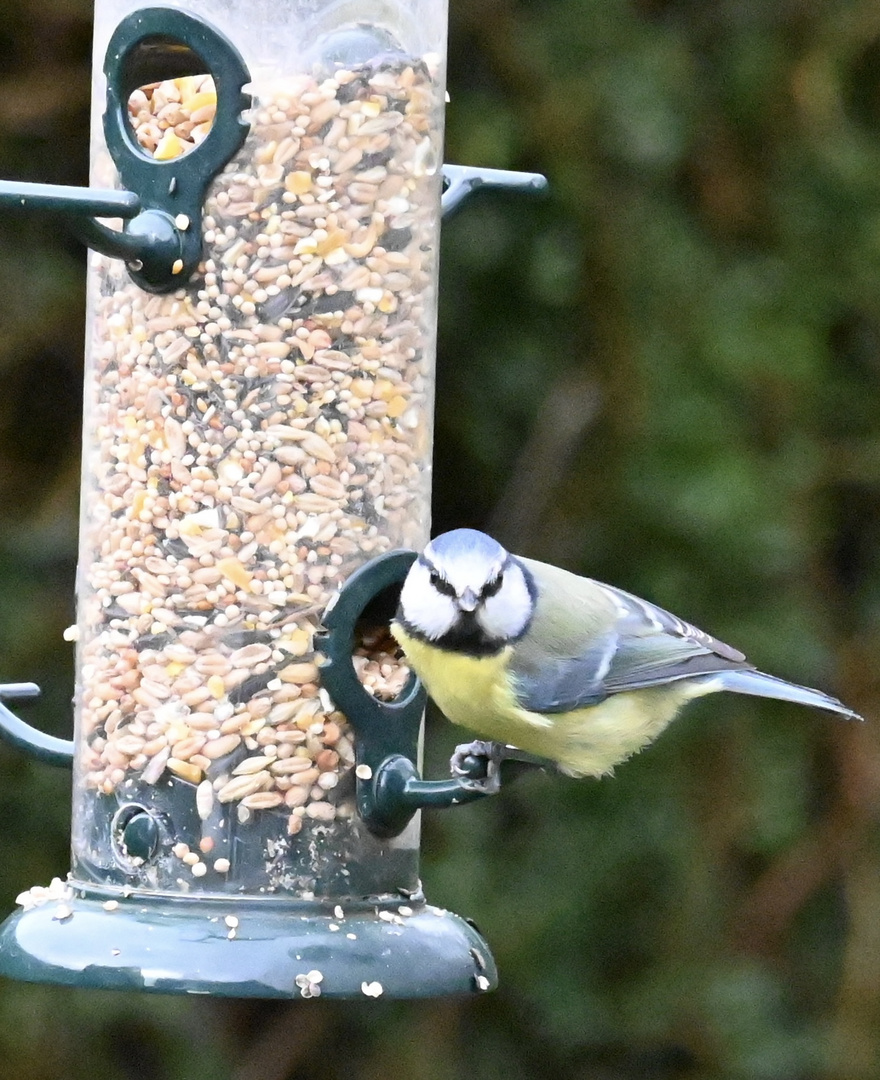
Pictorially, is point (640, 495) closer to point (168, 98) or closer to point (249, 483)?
point (249, 483)

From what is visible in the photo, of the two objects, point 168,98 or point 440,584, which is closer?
point 440,584

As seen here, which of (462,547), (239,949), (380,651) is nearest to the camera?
(239,949)

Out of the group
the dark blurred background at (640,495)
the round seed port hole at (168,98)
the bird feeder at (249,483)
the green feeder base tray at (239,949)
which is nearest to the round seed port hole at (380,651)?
Answer: the bird feeder at (249,483)

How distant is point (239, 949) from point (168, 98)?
4.36 ft

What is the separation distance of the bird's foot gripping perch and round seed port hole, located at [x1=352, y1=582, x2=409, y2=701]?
6.1 inches

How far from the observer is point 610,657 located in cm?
293

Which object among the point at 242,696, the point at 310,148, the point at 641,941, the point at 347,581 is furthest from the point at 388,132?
the point at 641,941

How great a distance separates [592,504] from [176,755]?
1800 mm

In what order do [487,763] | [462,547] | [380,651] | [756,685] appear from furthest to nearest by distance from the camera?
[756,685], [380,651], [487,763], [462,547]

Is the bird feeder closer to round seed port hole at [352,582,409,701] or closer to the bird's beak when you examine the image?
round seed port hole at [352,582,409,701]

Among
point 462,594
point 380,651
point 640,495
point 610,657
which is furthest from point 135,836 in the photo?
point 640,495

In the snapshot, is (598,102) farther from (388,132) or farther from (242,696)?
(242,696)

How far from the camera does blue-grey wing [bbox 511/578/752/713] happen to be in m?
2.79

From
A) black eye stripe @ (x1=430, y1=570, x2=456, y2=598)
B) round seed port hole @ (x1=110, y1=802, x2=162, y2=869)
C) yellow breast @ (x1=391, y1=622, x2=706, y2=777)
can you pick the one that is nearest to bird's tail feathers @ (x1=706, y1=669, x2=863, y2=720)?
yellow breast @ (x1=391, y1=622, x2=706, y2=777)
